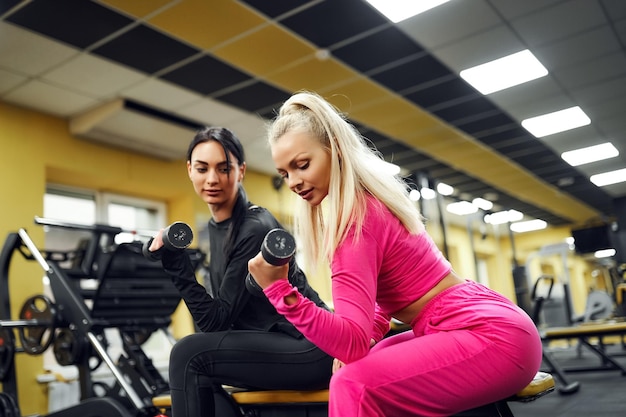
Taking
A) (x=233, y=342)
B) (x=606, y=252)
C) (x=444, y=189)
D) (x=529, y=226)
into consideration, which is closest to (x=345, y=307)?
(x=233, y=342)

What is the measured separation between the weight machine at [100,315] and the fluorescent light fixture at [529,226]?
1089 centimetres

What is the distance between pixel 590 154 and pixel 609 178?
5.85ft

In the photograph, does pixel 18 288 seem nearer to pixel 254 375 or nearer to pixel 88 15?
pixel 88 15

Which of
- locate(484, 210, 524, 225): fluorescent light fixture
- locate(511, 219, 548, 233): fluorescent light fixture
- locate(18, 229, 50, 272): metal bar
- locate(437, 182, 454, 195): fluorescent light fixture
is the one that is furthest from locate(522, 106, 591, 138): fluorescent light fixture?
locate(511, 219, 548, 233): fluorescent light fixture

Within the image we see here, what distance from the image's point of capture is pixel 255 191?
275 inches

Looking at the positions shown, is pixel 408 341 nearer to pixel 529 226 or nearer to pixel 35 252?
pixel 35 252

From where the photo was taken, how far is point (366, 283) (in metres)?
1.08

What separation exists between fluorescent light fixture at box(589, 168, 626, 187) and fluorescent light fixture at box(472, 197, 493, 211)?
1.72 metres

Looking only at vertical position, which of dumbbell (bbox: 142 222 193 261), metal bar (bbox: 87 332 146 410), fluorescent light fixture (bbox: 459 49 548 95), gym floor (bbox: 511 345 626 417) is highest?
fluorescent light fixture (bbox: 459 49 548 95)

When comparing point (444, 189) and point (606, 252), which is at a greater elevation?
point (444, 189)

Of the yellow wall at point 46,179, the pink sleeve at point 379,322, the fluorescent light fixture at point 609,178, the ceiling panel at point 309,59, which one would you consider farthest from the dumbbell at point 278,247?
the fluorescent light fixture at point 609,178

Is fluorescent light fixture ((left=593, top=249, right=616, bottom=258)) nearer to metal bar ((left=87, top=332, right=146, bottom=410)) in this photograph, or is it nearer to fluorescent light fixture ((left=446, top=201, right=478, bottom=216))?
fluorescent light fixture ((left=446, top=201, right=478, bottom=216))

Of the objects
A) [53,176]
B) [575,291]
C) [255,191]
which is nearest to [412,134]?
[255,191]

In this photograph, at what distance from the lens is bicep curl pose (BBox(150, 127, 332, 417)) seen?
1451 millimetres
